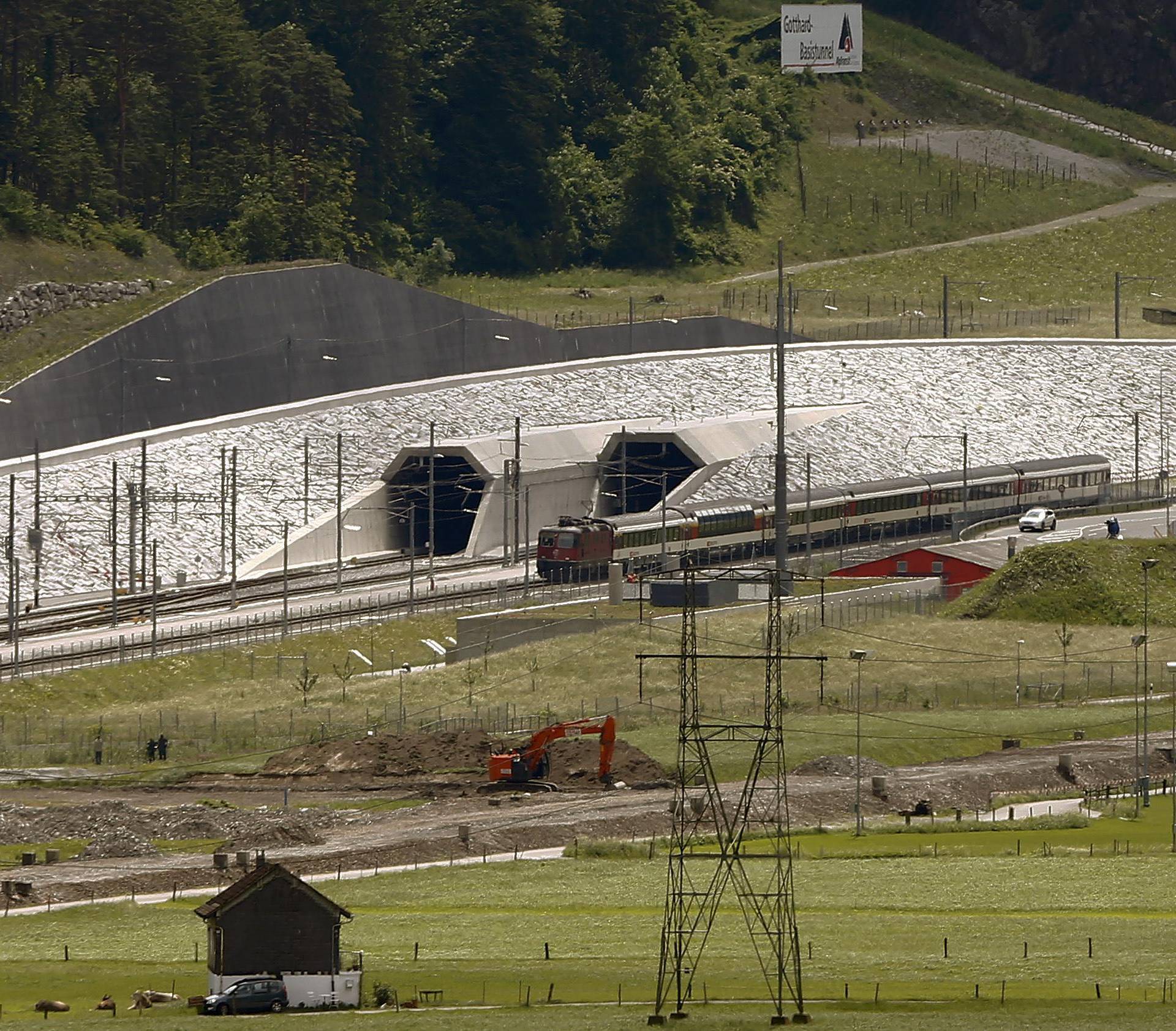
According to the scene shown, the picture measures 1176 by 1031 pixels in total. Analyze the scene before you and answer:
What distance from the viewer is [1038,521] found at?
5571 inches

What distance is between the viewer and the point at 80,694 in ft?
338

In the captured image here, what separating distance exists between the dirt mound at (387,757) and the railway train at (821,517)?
34.4 meters

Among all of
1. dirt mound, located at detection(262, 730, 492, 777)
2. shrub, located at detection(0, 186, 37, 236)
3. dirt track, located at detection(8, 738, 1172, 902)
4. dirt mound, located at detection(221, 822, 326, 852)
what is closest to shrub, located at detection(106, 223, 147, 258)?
shrub, located at detection(0, 186, 37, 236)

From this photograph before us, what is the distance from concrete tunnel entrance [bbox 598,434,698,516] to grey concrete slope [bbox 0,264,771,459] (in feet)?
50.6

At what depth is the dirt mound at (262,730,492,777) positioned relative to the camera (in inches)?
3664

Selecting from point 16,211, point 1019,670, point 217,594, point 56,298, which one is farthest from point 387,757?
point 16,211

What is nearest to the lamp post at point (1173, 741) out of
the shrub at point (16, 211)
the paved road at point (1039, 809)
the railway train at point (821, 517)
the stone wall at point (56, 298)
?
the paved road at point (1039, 809)

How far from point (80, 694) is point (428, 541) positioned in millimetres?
43288

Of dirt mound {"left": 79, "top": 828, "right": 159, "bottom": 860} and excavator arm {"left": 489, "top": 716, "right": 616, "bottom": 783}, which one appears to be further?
excavator arm {"left": 489, "top": 716, "right": 616, "bottom": 783}

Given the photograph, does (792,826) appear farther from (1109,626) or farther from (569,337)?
(569,337)

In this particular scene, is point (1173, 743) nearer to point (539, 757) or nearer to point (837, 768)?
point (837, 768)

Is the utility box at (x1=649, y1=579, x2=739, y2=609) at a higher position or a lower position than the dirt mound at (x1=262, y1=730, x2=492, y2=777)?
higher

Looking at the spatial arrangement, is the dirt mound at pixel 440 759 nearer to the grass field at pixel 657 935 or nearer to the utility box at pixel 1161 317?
the grass field at pixel 657 935

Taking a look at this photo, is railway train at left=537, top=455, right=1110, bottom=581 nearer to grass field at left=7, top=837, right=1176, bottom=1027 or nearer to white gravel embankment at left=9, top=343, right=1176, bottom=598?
white gravel embankment at left=9, top=343, right=1176, bottom=598
